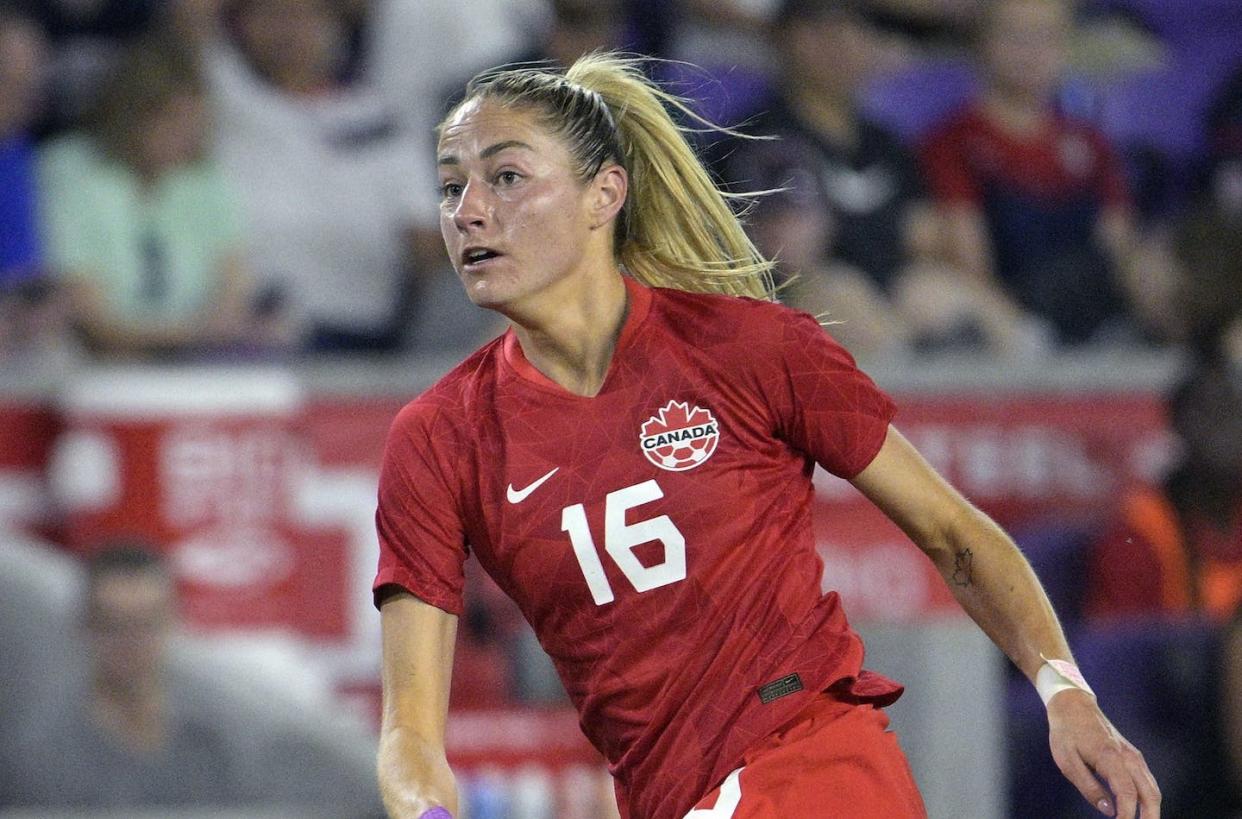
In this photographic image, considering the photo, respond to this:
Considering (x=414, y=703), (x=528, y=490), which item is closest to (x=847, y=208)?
(x=528, y=490)

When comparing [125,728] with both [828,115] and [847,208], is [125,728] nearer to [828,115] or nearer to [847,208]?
[847,208]

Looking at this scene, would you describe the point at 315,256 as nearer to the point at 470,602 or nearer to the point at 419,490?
the point at 470,602

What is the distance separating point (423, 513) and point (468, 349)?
3754 mm

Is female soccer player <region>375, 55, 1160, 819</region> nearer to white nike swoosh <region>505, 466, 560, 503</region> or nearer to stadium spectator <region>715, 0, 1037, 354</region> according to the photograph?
white nike swoosh <region>505, 466, 560, 503</region>

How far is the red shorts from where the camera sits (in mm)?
2725

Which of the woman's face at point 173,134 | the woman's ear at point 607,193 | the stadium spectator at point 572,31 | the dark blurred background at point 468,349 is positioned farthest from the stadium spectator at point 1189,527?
the woman's ear at point 607,193

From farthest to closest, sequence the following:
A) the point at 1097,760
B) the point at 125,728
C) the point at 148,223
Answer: the point at 148,223 → the point at 125,728 → the point at 1097,760

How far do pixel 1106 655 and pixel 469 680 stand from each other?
1.97 m

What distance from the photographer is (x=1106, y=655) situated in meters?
6.00

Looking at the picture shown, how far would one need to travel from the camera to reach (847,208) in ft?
22.6

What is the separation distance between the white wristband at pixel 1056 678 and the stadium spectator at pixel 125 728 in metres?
3.66

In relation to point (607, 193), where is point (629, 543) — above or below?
below

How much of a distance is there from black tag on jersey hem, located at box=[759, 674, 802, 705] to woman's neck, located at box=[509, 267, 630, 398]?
1.67 ft

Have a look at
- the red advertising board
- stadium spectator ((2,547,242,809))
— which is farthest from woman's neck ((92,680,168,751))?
the red advertising board
